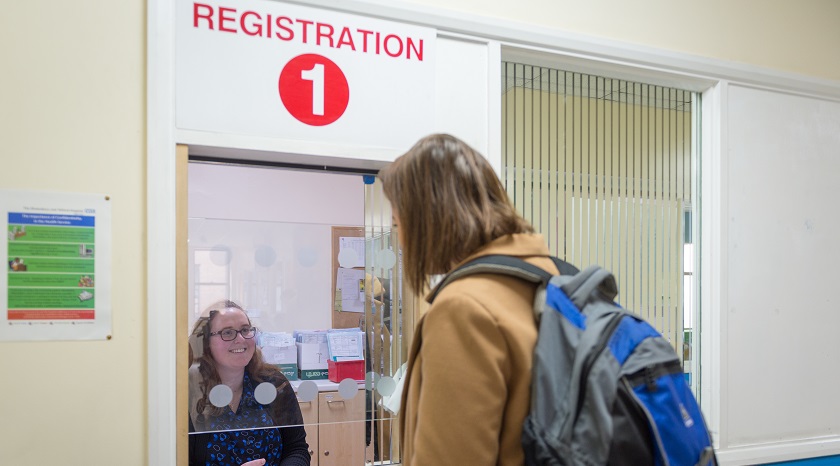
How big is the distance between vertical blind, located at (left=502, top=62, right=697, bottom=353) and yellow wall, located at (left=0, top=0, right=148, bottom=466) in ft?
3.49

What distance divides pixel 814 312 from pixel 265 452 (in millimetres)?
1960

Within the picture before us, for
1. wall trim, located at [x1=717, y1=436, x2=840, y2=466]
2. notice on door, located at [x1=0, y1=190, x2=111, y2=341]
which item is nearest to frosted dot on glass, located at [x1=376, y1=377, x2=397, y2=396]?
notice on door, located at [x1=0, y1=190, x2=111, y2=341]

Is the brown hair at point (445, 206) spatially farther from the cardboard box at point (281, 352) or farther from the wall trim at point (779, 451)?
the wall trim at point (779, 451)

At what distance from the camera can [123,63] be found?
146 cm

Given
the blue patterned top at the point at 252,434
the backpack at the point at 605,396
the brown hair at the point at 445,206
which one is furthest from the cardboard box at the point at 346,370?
the backpack at the point at 605,396

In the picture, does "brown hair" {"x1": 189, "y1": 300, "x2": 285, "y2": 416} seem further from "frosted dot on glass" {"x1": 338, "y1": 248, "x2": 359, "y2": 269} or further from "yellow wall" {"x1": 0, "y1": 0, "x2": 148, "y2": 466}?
"frosted dot on glass" {"x1": 338, "y1": 248, "x2": 359, "y2": 269}

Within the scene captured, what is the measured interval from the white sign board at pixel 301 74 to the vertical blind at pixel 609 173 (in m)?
0.39

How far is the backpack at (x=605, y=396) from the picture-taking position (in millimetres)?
882

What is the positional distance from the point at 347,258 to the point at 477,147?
0.49m

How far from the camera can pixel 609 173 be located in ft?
6.75

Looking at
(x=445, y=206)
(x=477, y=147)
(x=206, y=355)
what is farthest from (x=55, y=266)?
(x=477, y=147)

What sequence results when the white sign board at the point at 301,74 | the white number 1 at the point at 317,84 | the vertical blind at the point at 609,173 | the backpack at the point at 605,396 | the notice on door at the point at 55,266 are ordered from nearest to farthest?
the backpack at the point at 605,396, the notice on door at the point at 55,266, the white sign board at the point at 301,74, the white number 1 at the point at 317,84, the vertical blind at the point at 609,173

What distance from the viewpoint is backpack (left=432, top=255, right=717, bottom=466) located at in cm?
88

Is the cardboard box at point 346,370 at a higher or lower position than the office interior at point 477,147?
lower
